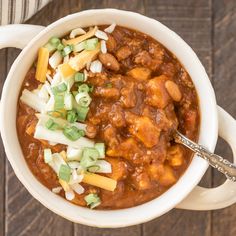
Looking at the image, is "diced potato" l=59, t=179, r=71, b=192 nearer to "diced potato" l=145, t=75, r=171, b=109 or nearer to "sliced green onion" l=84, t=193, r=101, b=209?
"sliced green onion" l=84, t=193, r=101, b=209

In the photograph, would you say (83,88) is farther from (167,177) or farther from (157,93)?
(167,177)

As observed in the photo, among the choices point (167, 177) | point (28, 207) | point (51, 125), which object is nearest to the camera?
point (51, 125)

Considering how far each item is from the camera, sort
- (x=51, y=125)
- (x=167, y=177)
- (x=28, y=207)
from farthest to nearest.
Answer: (x=28, y=207)
(x=167, y=177)
(x=51, y=125)

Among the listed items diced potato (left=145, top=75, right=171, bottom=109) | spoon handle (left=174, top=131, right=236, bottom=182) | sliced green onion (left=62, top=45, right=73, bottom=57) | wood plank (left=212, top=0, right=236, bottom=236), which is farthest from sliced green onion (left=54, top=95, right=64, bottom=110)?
wood plank (left=212, top=0, right=236, bottom=236)

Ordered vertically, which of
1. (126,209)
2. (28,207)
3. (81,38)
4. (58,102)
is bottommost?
(28,207)

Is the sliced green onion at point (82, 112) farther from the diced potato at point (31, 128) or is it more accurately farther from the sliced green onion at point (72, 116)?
the diced potato at point (31, 128)

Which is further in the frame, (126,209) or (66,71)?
(126,209)

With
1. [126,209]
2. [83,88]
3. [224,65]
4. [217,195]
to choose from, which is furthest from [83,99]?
[224,65]
